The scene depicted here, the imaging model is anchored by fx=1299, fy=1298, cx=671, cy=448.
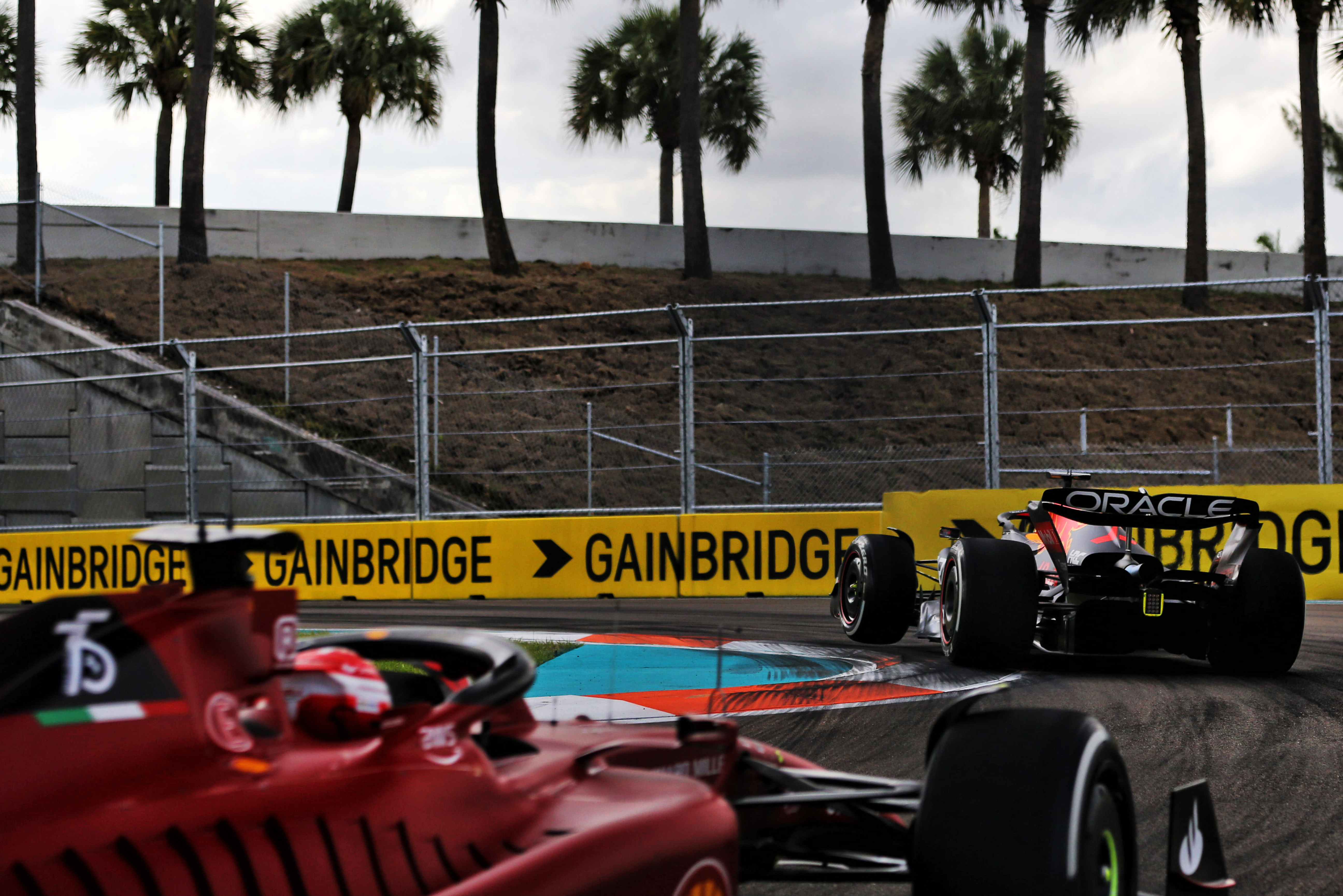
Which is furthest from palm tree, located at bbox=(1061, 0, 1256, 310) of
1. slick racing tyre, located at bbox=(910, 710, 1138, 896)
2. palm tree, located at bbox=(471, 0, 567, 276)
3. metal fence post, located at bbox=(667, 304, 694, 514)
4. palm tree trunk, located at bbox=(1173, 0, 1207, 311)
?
slick racing tyre, located at bbox=(910, 710, 1138, 896)

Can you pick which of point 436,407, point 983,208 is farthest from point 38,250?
point 983,208

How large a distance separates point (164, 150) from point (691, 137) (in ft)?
52.6

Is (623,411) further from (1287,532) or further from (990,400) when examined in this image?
(1287,532)

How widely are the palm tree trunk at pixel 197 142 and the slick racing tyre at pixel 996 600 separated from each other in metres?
19.6

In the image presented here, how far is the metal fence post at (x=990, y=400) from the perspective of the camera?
36.6 feet

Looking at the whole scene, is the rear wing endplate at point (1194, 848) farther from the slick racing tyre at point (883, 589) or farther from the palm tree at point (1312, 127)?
the palm tree at point (1312, 127)

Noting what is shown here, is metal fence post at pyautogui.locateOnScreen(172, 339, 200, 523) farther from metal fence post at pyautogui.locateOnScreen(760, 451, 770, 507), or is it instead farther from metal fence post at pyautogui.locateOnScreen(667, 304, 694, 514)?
metal fence post at pyautogui.locateOnScreen(760, 451, 770, 507)

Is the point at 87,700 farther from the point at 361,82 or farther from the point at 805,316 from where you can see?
the point at 361,82

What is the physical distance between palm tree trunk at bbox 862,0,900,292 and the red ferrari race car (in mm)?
26992

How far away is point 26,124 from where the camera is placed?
2256 centimetres

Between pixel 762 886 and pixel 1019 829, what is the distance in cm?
105

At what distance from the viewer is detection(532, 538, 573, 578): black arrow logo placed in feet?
40.6

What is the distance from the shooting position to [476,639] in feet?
8.07

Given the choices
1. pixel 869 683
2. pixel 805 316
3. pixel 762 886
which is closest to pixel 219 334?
pixel 805 316
